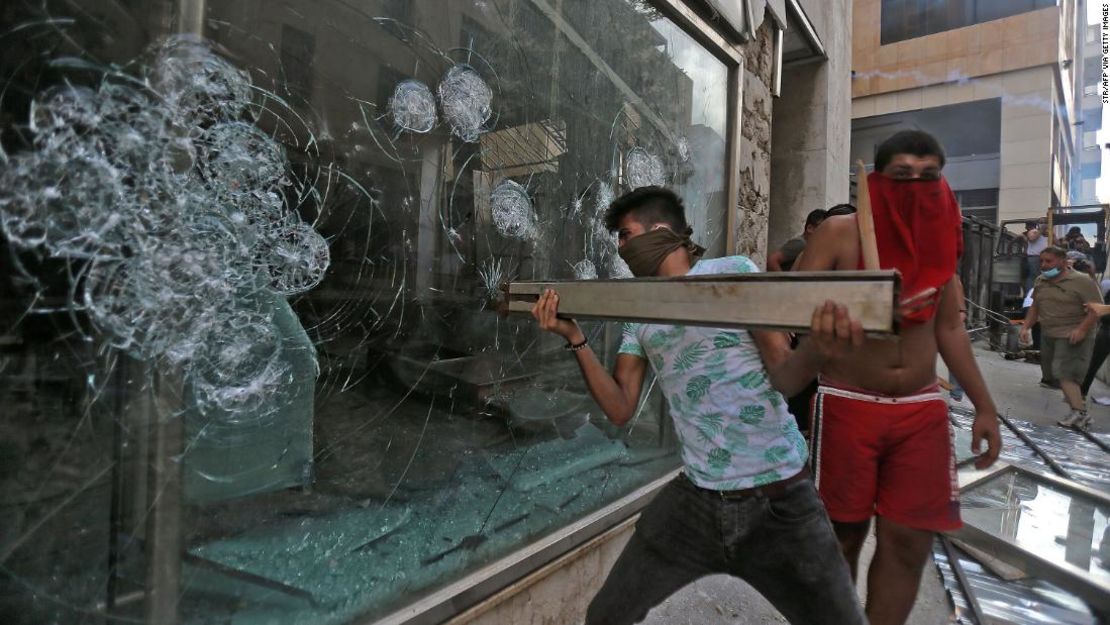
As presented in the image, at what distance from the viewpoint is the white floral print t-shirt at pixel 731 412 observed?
150cm

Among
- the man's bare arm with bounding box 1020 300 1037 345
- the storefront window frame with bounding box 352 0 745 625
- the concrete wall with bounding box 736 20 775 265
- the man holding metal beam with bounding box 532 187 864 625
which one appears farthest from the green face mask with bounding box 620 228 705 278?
the man's bare arm with bounding box 1020 300 1037 345

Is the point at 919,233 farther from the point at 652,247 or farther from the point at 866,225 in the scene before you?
the point at 652,247

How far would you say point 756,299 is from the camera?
0.96 meters

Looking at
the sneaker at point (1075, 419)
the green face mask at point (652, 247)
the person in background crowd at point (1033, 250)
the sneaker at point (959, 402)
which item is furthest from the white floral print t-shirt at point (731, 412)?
the person in background crowd at point (1033, 250)

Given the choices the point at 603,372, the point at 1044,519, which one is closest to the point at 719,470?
the point at 603,372

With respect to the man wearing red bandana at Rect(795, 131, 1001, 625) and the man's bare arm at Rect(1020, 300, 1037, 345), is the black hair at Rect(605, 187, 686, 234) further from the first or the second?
the man's bare arm at Rect(1020, 300, 1037, 345)

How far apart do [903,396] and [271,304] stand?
6.93ft

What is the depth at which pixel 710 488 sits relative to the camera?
1.52 metres

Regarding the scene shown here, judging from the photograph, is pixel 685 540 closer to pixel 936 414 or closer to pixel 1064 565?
pixel 936 414

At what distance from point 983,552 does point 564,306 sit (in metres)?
3.12

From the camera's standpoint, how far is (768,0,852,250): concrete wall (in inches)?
219

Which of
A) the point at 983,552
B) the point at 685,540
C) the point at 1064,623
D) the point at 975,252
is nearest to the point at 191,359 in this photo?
the point at 685,540

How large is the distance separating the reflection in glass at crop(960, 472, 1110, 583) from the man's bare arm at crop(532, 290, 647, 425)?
2.54 meters

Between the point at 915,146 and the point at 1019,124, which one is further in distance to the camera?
the point at 1019,124
